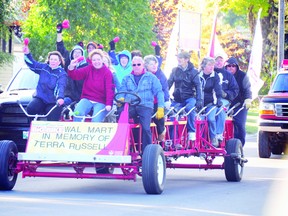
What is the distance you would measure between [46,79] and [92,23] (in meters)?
17.4

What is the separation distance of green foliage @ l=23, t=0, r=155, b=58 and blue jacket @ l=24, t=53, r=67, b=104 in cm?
1662

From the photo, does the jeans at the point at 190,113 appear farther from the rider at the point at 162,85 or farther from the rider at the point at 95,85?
the rider at the point at 95,85

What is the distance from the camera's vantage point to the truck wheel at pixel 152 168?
593 inches

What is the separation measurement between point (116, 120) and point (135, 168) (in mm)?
1594

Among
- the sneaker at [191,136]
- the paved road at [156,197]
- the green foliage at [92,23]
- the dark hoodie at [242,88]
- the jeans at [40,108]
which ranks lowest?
the paved road at [156,197]

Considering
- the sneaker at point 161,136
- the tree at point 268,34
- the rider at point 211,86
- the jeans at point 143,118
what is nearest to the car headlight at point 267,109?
the rider at point 211,86

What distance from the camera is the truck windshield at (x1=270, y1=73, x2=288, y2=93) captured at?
2570cm

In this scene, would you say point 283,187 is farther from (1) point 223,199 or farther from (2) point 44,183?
(2) point 44,183

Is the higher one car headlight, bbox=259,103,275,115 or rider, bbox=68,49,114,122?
rider, bbox=68,49,114,122

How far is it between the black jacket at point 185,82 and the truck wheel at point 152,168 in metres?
2.70

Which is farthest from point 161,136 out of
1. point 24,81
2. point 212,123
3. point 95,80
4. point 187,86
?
point 24,81

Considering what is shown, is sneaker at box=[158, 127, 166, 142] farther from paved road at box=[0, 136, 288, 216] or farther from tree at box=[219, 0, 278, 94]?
tree at box=[219, 0, 278, 94]

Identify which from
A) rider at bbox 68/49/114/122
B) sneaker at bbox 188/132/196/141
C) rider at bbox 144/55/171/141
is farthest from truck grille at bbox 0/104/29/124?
rider at bbox 68/49/114/122

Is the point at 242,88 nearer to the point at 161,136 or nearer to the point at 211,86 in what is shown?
the point at 211,86
